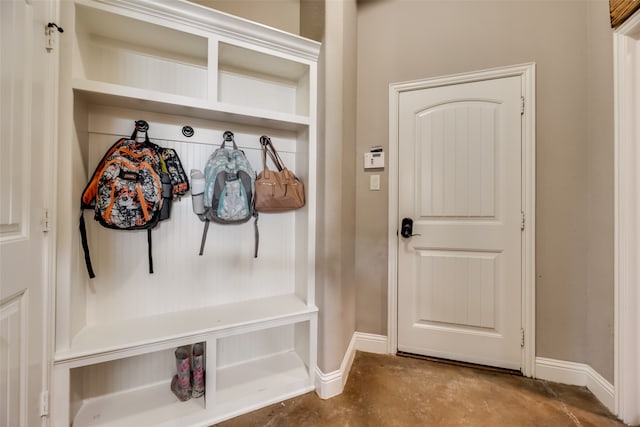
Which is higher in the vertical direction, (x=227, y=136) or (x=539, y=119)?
(x=539, y=119)

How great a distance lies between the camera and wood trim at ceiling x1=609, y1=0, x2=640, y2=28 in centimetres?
121

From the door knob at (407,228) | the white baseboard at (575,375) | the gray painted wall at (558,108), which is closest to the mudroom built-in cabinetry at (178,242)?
A: the door knob at (407,228)

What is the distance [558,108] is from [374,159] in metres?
1.16

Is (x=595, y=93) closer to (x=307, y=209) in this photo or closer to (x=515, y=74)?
(x=515, y=74)

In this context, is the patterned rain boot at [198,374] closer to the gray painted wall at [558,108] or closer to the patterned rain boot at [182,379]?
the patterned rain boot at [182,379]

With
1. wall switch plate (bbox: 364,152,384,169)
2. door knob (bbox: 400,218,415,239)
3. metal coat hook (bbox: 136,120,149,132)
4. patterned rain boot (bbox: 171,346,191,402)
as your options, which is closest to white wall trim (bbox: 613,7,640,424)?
door knob (bbox: 400,218,415,239)

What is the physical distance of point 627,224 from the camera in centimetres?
128

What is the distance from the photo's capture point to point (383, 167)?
6.21ft

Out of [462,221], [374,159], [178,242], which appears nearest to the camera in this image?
[178,242]

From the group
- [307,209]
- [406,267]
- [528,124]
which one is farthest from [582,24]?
[307,209]

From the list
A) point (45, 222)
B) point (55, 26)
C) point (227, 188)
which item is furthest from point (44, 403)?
point (55, 26)

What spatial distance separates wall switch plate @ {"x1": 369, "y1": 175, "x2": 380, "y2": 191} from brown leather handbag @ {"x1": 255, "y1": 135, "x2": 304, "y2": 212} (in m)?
0.60

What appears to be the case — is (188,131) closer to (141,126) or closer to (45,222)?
(141,126)

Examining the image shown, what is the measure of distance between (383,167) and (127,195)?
1.59 meters
